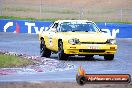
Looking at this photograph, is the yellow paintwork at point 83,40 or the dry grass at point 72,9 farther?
the dry grass at point 72,9

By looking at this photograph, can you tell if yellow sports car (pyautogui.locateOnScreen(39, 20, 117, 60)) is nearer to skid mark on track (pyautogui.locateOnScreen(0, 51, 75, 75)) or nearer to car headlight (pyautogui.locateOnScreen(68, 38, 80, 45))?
car headlight (pyautogui.locateOnScreen(68, 38, 80, 45))

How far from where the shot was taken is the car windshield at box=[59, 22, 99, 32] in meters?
23.3

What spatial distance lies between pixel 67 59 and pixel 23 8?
47.4 metres

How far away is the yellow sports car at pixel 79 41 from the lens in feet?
72.3

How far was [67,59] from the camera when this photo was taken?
22.7 metres

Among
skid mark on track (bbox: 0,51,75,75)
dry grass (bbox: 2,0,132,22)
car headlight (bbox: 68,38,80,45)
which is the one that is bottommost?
dry grass (bbox: 2,0,132,22)

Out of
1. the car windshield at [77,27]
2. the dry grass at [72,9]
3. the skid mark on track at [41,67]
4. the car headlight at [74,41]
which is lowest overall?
the dry grass at [72,9]

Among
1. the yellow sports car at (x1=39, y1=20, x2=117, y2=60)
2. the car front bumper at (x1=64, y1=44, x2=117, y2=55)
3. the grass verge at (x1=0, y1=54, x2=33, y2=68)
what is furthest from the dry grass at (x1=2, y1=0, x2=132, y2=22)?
the grass verge at (x1=0, y1=54, x2=33, y2=68)

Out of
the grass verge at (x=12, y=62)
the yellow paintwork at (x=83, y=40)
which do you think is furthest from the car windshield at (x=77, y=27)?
the grass verge at (x=12, y=62)

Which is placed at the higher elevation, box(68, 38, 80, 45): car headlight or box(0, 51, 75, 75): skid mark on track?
box(68, 38, 80, 45): car headlight

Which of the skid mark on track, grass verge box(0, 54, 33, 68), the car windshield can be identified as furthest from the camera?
the car windshield

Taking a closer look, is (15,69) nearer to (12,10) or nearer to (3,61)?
(3,61)

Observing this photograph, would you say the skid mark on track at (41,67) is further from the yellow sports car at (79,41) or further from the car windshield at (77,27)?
the car windshield at (77,27)

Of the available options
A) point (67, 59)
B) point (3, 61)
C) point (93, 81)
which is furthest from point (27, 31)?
point (93, 81)
